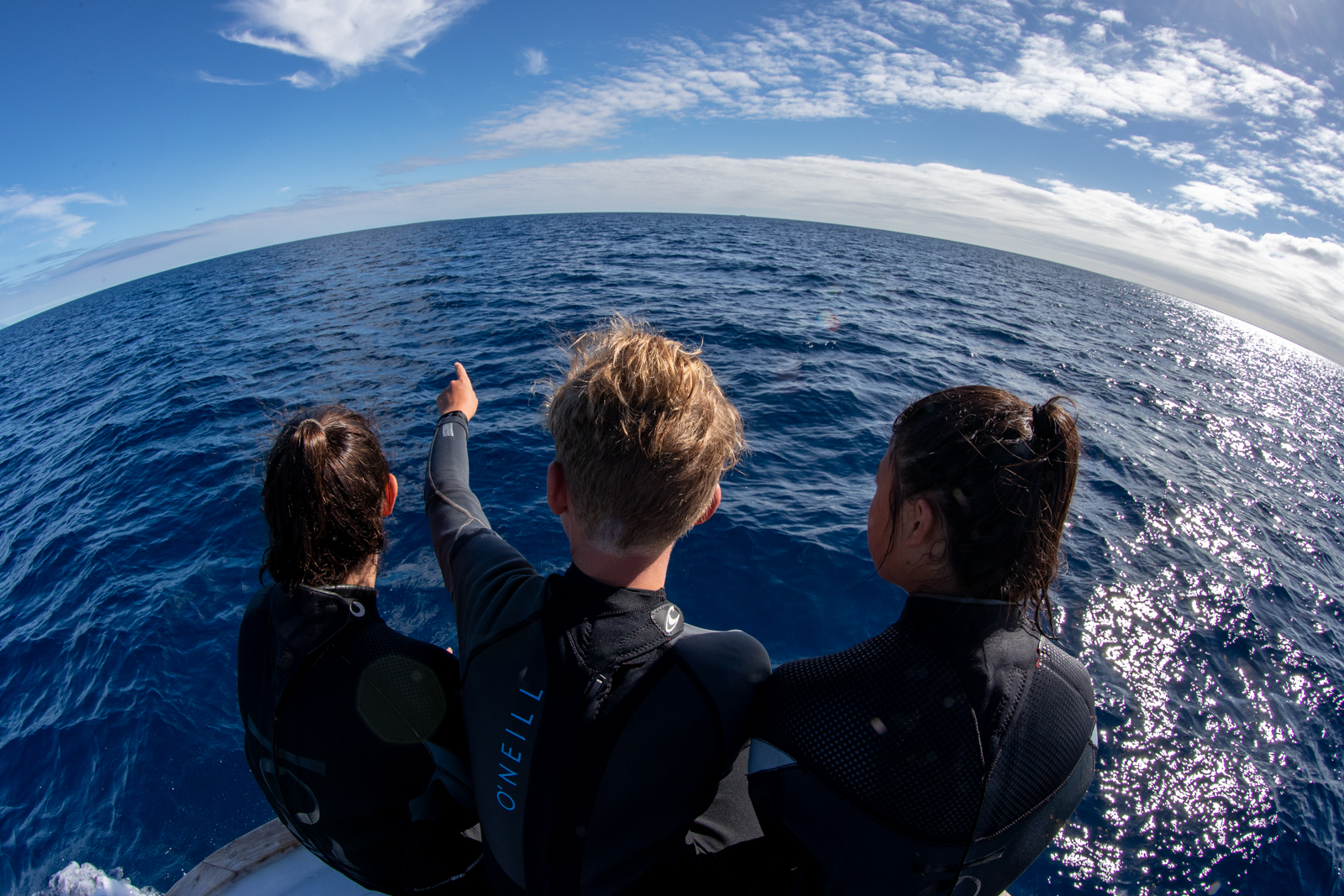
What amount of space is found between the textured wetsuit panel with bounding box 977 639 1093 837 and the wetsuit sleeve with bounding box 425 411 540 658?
1.26 m

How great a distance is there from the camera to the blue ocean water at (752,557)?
3.90 metres

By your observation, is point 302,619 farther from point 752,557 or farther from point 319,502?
point 752,557

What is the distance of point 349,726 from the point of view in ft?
5.17

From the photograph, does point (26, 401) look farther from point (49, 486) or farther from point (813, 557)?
point (813, 557)

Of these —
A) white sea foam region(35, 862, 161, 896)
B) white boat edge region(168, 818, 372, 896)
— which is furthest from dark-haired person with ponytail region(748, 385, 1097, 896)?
white sea foam region(35, 862, 161, 896)

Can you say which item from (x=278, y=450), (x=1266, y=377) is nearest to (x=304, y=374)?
(x=278, y=450)

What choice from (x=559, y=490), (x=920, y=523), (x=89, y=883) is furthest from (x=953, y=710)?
(x=89, y=883)

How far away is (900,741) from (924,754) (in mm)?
64

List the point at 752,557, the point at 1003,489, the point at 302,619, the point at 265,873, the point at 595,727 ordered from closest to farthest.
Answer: the point at 595,727, the point at 1003,489, the point at 302,619, the point at 265,873, the point at 752,557

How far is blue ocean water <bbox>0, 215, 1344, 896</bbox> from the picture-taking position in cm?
390

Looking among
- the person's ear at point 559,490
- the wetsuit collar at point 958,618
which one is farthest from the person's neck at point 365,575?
the wetsuit collar at point 958,618

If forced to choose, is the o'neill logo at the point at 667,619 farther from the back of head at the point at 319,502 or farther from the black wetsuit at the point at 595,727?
the back of head at the point at 319,502

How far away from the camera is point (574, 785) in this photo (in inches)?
49.1

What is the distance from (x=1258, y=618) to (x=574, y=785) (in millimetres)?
8021
